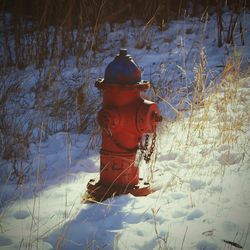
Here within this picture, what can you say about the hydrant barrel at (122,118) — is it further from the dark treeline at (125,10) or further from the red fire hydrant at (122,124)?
the dark treeline at (125,10)

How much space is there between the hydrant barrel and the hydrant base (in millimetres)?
29

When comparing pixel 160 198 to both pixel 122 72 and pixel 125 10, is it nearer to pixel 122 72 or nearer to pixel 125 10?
pixel 122 72

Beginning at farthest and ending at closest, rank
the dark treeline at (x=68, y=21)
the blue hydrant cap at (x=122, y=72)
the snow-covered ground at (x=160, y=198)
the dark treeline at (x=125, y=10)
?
the dark treeline at (x=125, y=10)
the dark treeline at (x=68, y=21)
the blue hydrant cap at (x=122, y=72)
the snow-covered ground at (x=160, y=198)

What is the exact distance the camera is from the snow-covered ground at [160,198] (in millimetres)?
1716

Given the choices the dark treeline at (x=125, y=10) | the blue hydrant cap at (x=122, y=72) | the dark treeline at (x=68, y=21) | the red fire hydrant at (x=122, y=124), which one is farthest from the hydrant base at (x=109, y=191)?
the dark treeline at (x=125, y=10)

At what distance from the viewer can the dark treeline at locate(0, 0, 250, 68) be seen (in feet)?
18.1

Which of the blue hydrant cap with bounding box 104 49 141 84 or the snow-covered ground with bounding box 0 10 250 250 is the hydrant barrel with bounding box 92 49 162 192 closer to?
the blue hydrant cap with bounding box 104 49 141 84

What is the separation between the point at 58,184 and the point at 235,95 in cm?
195

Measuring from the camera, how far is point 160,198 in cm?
207

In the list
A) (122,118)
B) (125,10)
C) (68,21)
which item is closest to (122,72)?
(122,118)

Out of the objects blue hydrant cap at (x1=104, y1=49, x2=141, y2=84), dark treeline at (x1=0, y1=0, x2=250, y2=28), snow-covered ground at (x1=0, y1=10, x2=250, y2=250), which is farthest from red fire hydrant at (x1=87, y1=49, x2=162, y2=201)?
dark treeline at (x1=0, y1=0, x2=250, y2=28)

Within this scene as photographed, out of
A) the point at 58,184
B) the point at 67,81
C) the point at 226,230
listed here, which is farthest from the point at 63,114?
the point at 226,230

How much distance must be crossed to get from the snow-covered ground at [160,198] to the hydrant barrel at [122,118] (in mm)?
191

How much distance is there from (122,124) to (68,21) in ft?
13.4
